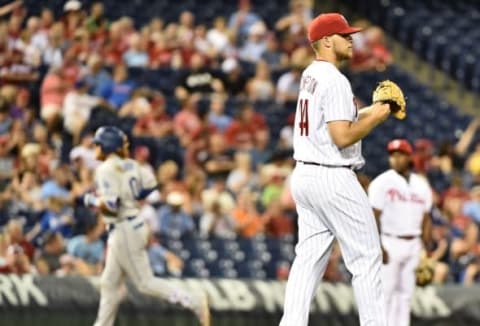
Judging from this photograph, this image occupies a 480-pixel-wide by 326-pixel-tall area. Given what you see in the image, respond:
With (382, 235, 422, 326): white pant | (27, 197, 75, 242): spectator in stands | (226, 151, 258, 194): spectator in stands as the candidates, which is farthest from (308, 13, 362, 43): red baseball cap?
(226, 151, 258, 194): spectator in stands

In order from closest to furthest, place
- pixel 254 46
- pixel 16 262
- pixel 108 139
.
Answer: pixel 108 139
pixel 16 262
pixel 254 46

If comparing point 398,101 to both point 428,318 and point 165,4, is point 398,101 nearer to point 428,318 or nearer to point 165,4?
point 428,318

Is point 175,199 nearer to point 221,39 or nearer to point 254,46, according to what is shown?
point 221,39

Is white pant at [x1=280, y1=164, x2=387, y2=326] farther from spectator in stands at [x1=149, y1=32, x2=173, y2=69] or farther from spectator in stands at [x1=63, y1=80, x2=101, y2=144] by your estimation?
spectator in stands at [x1=149, y1=32, x2=173, y2=69]

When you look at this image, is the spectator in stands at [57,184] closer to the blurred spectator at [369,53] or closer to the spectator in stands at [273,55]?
the spectator in stands at [273,55]

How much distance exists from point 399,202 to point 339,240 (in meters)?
3.74

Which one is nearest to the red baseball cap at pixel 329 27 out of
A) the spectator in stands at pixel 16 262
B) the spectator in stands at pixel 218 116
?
the spectator in stands at pixel 16 262

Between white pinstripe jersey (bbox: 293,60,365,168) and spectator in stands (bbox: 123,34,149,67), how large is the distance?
9.50 metres

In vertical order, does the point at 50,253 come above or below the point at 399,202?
below

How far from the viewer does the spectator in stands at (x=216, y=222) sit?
1437 cm

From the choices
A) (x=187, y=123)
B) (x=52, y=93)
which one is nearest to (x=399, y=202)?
(x=187, y=123)

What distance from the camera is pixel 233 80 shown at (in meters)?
17.1

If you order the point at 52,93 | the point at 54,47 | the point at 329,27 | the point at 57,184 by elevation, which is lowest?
the point at 57,184

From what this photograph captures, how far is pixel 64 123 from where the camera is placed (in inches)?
606
